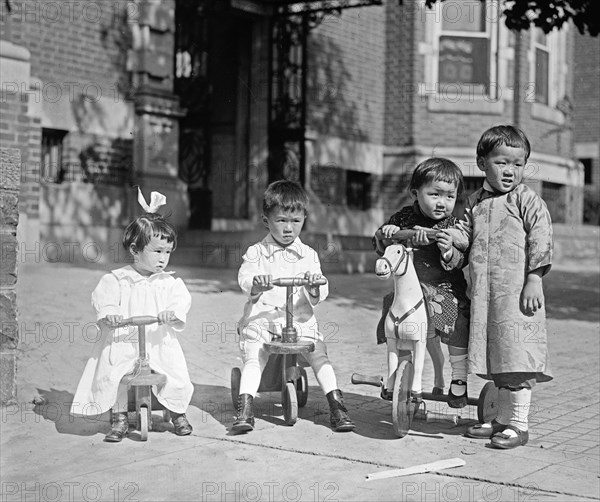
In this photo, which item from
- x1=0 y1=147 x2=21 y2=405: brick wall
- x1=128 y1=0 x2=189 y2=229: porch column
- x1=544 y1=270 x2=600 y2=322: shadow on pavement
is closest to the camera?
x1=0 y1=147 x2=21 y2=405: brick wall

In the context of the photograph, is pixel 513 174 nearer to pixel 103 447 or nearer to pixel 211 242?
pixel 103 447

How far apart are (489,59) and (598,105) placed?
26.7 ft

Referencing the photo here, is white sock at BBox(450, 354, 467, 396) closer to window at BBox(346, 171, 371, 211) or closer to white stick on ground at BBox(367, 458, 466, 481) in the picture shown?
white stick on ground at BBox(367, 458, 466, 481)

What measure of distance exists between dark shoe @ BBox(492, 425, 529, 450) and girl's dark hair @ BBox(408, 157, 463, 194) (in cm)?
136

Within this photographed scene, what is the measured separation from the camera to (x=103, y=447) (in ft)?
15.6

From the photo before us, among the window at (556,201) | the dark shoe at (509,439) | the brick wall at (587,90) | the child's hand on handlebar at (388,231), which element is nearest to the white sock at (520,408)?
the dark shoe at (509,439)

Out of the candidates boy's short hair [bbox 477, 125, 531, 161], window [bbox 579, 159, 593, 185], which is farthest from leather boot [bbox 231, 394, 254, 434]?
window [bbox 579, 159, 593, 185]

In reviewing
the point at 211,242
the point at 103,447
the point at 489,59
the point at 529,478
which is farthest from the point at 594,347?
the point at 489,59

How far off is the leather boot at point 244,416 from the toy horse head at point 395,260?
101cm

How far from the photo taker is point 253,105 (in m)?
16.1

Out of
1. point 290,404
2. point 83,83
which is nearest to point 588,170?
point 83,83

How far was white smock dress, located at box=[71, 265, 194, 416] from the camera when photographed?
491cm

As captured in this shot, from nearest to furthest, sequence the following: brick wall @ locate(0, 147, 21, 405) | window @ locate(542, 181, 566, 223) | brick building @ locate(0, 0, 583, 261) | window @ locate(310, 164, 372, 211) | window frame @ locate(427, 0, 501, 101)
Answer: brick wall @ locate(0, 147, 21, 405)
brick building @ locate(0, 0, 583, 261)
window @ locate(310, 164, 372, 211)
window frame @ locate(427, 0, 501, 101)
window @ locate(542, 181, 566, 223)

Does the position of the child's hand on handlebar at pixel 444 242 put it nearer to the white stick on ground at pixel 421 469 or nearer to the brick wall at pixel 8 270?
the white stick on ground at pixel 421 469
